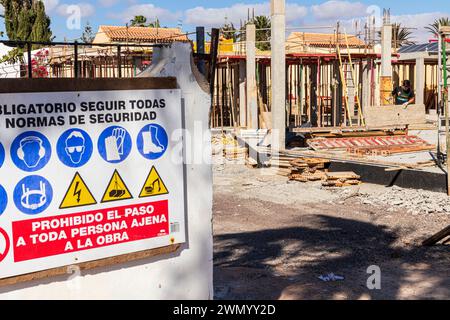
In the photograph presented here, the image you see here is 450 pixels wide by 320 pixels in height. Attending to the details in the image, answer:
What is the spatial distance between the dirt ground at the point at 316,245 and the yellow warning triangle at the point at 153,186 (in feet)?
4.46

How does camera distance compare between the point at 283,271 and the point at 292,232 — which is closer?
the point at 283,271

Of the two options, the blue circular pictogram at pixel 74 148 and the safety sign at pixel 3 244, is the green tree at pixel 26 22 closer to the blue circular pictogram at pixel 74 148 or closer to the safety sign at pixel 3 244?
the blue circular pictogram at pixel 74 148

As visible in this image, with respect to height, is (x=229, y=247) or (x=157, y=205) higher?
(x=157, y=205)

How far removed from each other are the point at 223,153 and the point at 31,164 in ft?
45.6

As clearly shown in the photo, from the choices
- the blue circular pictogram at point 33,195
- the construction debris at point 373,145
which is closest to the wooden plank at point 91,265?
the blue circular pictogram at point 33,195

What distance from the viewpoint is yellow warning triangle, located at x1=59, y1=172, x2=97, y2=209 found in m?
4.07

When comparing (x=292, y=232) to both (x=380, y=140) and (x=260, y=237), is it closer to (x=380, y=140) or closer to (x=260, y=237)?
(x=260, y=237)

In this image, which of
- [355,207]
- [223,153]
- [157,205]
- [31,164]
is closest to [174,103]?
[157,205]

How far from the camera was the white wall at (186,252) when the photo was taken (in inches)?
174

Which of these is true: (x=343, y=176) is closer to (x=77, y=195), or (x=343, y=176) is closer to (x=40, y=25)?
(x=77, y=195)

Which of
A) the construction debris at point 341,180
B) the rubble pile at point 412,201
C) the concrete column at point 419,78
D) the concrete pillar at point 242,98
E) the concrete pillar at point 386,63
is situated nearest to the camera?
the rubble pile at point 412,201

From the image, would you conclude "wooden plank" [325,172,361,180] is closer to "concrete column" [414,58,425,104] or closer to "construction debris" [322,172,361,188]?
"construction debris" [322,172,361,188]

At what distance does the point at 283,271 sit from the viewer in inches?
280

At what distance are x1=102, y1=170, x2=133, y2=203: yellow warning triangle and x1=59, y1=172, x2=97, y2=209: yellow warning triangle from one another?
0.11 meters
